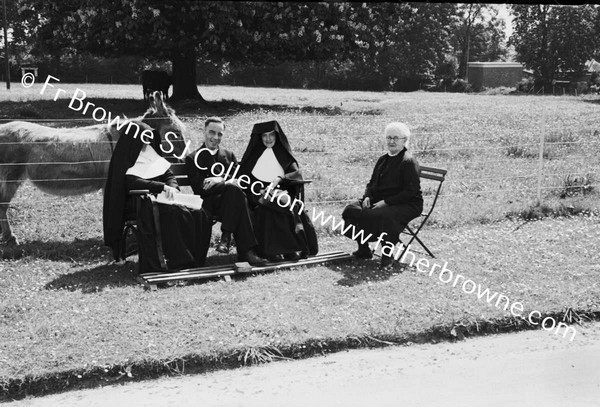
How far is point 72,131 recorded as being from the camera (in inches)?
355

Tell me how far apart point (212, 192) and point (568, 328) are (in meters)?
3.92

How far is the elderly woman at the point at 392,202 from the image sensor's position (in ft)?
26.0

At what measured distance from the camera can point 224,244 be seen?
347 inches

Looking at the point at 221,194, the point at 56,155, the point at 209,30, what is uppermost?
Result: the point at 209,30

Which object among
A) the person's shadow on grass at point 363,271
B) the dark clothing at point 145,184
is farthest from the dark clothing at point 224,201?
the person's shadow on grass at point 363,271

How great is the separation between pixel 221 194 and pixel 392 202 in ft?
6.21

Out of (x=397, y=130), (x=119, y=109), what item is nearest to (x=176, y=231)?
(x=397, y=130)

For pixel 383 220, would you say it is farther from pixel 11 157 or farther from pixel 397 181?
pixel 11 157

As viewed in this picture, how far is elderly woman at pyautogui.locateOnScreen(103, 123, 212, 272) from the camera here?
7457 millimetres

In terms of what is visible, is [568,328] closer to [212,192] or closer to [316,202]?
[212,192]

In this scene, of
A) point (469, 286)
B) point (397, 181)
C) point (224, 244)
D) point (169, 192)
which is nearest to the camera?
point (469, 286)

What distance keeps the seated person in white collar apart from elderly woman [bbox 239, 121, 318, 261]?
0.73 ft

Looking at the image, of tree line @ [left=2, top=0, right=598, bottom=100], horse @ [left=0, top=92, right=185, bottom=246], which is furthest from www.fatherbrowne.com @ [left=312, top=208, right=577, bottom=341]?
tree line @ [left=2, top=0, right=598, bottom=100]

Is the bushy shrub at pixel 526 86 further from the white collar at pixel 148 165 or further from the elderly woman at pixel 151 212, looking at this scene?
the elderly woman at pixel 151 212
